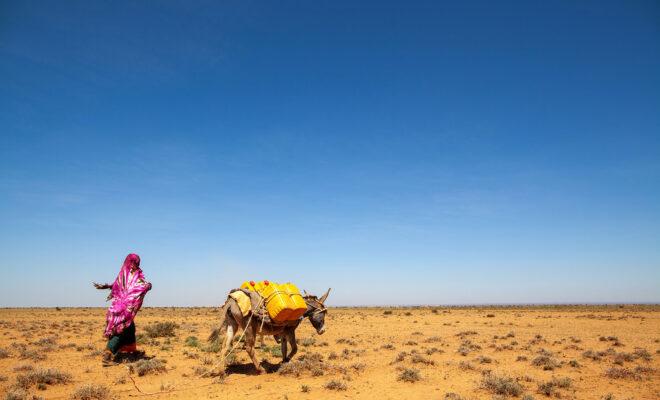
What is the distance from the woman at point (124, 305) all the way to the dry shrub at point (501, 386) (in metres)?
11.4

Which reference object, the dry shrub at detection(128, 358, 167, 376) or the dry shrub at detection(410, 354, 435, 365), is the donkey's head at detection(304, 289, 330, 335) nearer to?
the dry shrub at detection(410, 354, 435, 365)

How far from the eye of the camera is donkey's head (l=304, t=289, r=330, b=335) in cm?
1245

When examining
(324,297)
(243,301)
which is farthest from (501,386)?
(243,301)

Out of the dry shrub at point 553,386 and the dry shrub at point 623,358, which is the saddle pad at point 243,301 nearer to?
the dry shrub at point 553,386

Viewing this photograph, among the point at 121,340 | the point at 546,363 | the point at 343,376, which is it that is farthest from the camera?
the point at 121,340

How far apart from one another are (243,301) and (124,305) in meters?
4.96

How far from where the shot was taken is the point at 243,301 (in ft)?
38.1

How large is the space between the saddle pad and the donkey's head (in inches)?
75.0

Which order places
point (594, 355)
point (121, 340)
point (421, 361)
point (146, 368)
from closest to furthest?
point (146, 368)
point (121, 340)
point (421, 361)
point (594, 355)

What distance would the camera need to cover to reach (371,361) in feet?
50.1

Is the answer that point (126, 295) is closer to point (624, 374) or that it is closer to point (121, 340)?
point (121, 340)

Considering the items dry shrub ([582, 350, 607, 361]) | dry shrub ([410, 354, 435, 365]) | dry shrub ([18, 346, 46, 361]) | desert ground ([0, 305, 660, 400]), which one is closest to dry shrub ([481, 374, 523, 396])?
desert ground ([0, 305, 660, 400])

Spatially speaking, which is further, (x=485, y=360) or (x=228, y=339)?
(x=485, y=360)

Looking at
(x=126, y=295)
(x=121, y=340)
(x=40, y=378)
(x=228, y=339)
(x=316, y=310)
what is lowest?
(x=40, y=378)
